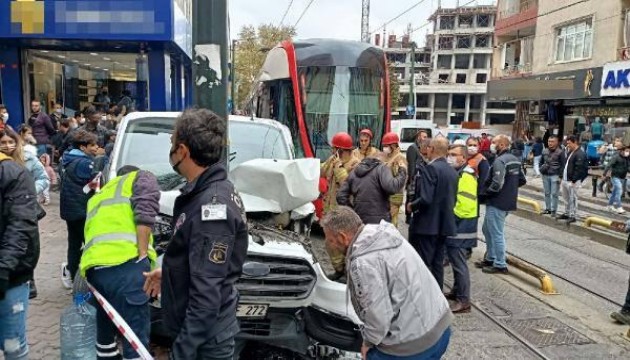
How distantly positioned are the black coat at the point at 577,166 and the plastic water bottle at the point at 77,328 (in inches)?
439

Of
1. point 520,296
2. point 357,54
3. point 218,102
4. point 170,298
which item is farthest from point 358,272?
point 357,54

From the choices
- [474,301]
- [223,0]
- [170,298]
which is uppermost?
[223,0]

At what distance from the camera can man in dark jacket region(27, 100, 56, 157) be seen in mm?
12453

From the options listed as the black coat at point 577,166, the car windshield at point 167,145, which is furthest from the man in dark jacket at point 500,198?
the black coat at point 577,166

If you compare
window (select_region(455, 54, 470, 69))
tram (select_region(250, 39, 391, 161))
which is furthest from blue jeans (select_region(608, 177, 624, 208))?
window (select_region(455, 54, 470, 69))

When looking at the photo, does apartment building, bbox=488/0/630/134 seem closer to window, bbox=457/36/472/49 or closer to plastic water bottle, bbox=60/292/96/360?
plastic water bottle, bbox=60/292/96/360

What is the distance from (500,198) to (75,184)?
17.7ft

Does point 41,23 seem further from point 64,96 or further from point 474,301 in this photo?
point 474,301

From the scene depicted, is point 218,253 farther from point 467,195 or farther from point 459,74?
point 459,74

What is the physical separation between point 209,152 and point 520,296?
5.53 metres

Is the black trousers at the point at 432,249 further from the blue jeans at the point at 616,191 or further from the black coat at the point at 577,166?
the blue jeans at the point at 616,191

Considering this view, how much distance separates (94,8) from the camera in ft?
44.8

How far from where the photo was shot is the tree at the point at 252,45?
45.4 metres

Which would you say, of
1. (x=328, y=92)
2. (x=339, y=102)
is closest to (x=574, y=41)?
(x=339, y=102)
